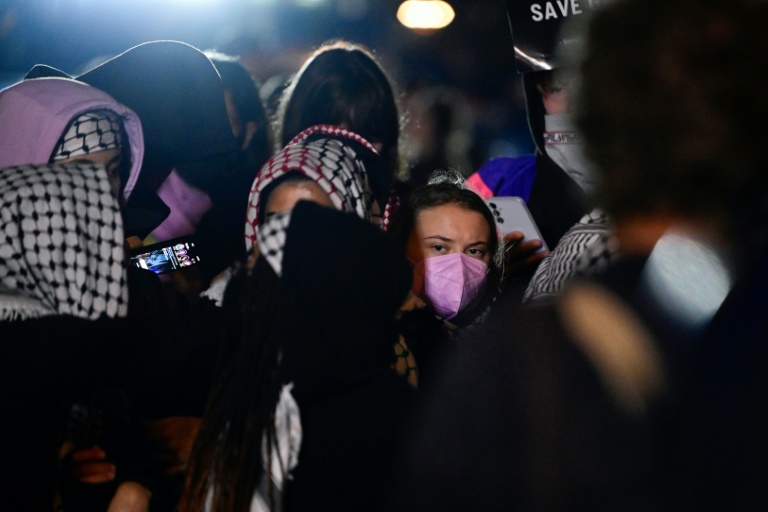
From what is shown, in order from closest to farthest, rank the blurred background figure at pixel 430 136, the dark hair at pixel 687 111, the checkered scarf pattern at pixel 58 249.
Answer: the dark hair at pixel 687 111 → the checkered scarf pattern at pixel 58 249 → the blurred background figure at pixel 430 136

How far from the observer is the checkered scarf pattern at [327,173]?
1831 mm

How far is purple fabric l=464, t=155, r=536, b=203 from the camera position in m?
3.09

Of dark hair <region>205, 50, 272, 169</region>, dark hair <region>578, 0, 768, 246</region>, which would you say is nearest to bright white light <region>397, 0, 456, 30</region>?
dark hair <region>205, 50, 272, 169</region>

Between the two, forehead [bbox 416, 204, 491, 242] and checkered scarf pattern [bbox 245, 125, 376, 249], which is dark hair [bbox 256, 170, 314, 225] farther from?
forehead [bbox 416, 204, 491, 242]

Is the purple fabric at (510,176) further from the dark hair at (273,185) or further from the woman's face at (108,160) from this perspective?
the woman's face at (108,160)

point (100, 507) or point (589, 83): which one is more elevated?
point (589, 83)

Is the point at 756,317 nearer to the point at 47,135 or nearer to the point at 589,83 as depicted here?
the point at 589,83

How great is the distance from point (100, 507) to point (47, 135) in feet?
2.78

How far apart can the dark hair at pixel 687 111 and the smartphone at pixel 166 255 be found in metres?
1.50

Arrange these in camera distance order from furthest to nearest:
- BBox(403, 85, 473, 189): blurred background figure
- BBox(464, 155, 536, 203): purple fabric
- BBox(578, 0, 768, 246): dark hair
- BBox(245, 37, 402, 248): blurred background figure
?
BBox(403, 85, 473, 189): blurred background figure, BBox(464, 155, 536, 203): purple fabric, BBox(245, 37, 402, 248): blurred background figure, BBox(578, 0, 768, 246): dark hair

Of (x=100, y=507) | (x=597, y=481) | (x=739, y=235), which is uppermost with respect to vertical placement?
(x=739, y=235)

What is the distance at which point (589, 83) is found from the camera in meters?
0.98

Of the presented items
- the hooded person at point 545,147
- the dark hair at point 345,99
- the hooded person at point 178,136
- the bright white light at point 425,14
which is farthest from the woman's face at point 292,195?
the bright white light at point 425,14

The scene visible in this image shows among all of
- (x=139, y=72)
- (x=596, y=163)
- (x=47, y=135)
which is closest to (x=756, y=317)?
(x=596, y=163)
